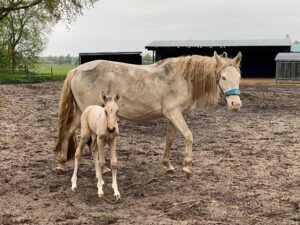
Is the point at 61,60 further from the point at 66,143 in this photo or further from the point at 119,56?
the point at 66,143

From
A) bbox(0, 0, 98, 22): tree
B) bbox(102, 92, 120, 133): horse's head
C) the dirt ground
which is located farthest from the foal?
bbox(0, 0, 98, 22): tree

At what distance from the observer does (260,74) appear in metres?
40.4

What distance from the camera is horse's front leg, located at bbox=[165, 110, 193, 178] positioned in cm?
652

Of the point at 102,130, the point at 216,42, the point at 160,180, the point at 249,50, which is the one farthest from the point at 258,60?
the point at 102,130

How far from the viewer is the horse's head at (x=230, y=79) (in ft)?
21.2

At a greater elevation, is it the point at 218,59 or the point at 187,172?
the point at 218,59

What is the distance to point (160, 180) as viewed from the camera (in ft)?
22.2

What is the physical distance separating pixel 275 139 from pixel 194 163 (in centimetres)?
349

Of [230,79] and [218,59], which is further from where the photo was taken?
[218,59]

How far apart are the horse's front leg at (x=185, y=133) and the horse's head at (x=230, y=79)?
2.63 feet

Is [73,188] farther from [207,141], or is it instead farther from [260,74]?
[260,74]

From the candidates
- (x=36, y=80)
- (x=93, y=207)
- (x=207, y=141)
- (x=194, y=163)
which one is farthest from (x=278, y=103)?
(x=36, y=80)

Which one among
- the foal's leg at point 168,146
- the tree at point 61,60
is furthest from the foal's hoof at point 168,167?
the tree at point 61,60

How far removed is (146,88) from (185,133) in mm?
1042
